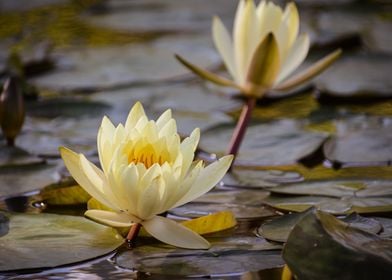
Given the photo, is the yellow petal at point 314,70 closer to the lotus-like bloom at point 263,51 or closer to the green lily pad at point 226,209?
the lotus-like bloom at point 263,51

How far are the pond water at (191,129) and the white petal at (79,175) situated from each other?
64 millimetres

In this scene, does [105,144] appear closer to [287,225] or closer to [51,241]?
[51,241]

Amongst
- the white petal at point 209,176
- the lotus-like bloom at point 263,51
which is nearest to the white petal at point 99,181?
the white petal at point 209,176

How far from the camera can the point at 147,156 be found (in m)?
1.14

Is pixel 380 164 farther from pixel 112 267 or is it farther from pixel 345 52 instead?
pixel 345 52

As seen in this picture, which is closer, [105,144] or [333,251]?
[333,251]

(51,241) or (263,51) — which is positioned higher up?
(263,51)

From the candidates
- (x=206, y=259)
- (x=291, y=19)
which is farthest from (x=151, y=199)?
(x=291, y=19)

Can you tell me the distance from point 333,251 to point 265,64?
59 centimetres

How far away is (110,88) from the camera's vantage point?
2.14m

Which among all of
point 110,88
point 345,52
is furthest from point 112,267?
point 345,52

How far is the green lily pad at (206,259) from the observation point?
1.08m

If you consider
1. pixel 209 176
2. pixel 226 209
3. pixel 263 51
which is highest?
pixel 263 51

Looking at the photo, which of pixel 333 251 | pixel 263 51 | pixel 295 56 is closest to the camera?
pixel 333 251
